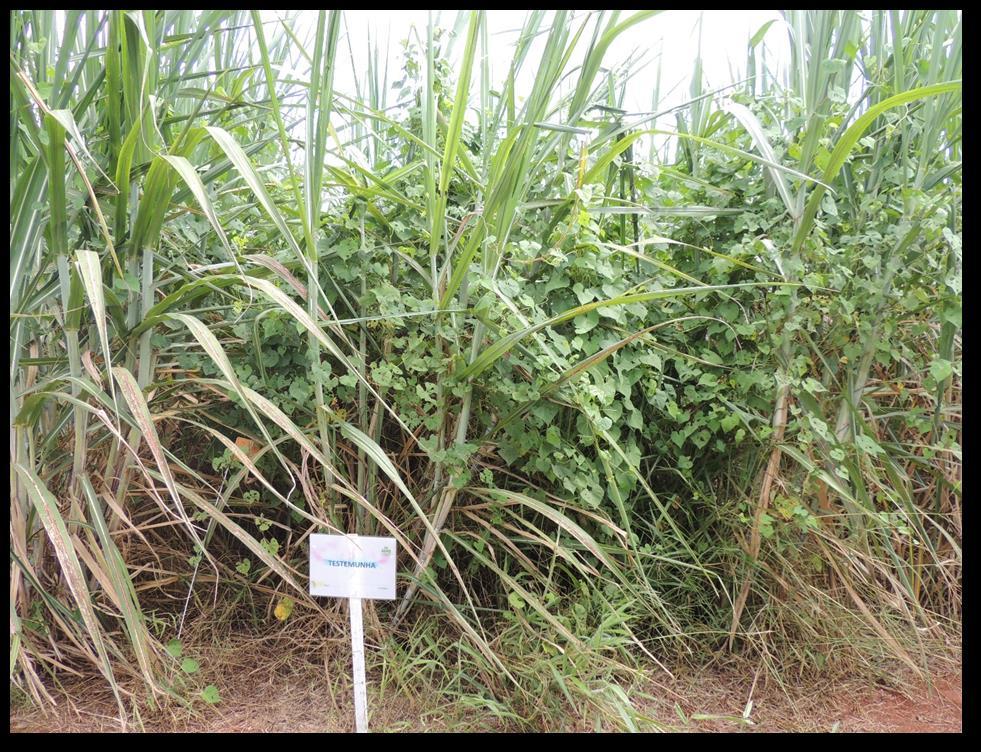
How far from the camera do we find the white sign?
1.35 metres

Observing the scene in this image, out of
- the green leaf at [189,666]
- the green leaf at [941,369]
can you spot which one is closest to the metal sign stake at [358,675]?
the green leaf at [189,666]

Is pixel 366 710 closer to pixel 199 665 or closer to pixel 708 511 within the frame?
pixel 199 665

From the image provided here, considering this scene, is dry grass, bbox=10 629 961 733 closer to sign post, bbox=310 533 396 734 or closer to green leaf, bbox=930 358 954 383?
sign post, bbox=310 533 396 734

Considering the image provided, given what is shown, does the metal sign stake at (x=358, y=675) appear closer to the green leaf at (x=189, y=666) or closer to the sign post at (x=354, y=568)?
the sign post at (x=354, y=568)

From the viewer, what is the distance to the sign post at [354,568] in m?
1.35

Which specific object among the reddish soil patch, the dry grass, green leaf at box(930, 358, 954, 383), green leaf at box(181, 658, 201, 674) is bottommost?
the reddish soil patch

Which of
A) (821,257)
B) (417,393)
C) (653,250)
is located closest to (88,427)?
(417,393)

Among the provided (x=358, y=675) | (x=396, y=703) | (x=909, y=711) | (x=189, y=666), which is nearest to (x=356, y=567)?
(x=358, y=675)

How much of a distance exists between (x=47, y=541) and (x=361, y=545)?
2.14 ft

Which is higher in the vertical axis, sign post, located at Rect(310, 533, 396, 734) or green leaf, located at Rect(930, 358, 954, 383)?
green leaf, located at Rect(930, 358, 954, 383)

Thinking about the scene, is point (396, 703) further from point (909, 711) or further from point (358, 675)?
point (909, 711)

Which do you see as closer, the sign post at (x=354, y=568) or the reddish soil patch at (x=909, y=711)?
the sign post at (x=354, y=568)

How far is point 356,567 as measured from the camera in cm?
136

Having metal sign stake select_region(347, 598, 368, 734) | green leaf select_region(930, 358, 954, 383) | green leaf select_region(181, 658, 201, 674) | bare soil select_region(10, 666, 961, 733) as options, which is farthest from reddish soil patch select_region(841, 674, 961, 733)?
green leaf select_region(181, 658, 201, 674)
